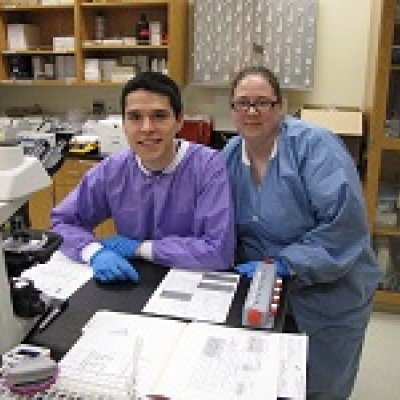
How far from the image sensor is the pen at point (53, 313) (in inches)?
44.6

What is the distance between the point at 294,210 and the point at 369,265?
1.17 feet

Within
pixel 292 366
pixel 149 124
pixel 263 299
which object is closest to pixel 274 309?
pixel 263 299

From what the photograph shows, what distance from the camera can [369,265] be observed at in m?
1.71

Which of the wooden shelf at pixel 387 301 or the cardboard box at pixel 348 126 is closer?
the wooden shelf at pixel 387 301

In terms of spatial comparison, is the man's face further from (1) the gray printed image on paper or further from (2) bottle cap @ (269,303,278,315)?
(2) bottle cap @ (269,303,278,315)

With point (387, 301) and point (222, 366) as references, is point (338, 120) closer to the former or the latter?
point (387, 301)

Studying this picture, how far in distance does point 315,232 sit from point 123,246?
0.58 meters

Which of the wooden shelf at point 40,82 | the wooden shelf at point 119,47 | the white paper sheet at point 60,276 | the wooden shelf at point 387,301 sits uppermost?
the wooden shelf at point 119,47

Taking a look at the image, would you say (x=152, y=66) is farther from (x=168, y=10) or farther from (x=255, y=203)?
(x=255, y=203)

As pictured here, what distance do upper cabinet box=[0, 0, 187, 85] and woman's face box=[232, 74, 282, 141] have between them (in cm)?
187

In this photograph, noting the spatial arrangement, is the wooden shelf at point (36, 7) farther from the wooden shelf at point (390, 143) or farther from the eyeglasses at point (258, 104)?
the eyeglasses at point (258, 104)

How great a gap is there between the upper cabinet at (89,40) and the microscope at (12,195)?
97.4 inches

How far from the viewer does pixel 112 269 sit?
4.47 ft

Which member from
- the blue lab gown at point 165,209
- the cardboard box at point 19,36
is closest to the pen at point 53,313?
the blue lab gown at point 165,209
